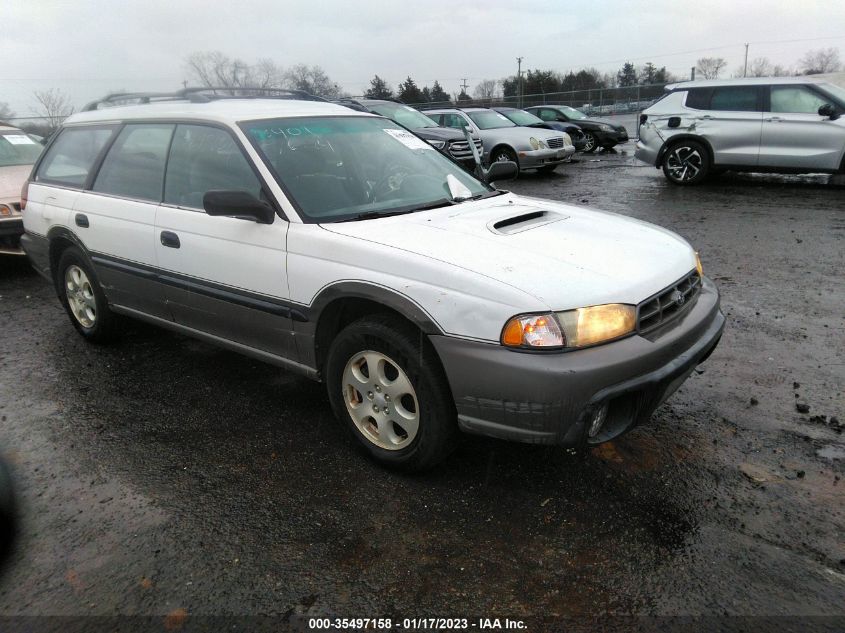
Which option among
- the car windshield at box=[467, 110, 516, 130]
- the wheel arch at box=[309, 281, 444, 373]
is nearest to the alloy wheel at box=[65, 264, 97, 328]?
the wheel arch at box=[309, 281, 444, 373]

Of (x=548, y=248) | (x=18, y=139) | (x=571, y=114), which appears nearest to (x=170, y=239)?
(x=548, y=248)

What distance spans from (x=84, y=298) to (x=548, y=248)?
146 inches

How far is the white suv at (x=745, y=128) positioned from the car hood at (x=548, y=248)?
827 centimetres

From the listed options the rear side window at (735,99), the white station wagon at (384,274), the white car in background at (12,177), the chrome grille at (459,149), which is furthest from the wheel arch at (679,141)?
the white car in background at (12,177)

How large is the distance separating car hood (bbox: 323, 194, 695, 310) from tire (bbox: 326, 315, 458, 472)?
40cm

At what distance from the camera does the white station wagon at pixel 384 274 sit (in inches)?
98.0

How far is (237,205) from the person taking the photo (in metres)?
3.07

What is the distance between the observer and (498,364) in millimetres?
2465

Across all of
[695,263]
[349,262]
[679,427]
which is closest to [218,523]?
[349,262]

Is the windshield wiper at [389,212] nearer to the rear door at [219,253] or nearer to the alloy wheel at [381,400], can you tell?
the rear door at [219,253]

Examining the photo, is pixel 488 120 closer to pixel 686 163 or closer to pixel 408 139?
pixel 686 163

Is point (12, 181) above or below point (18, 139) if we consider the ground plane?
below

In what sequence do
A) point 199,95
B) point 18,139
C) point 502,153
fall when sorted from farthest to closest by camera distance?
point 502,153 → point 18,139 → point 199,95

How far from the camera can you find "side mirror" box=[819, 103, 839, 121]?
9.56 metres
